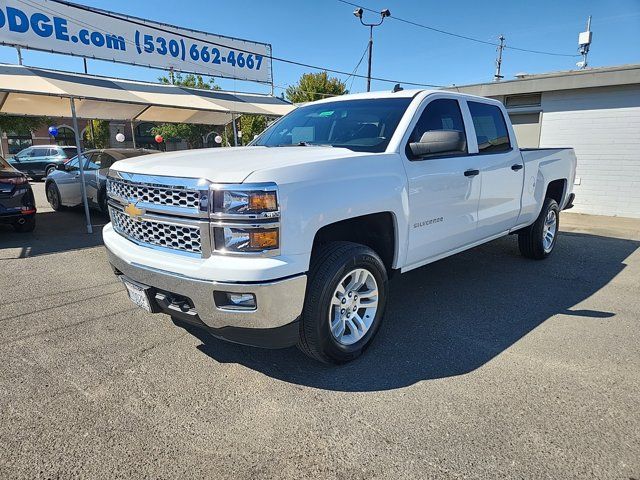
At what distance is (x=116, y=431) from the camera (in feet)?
8.23

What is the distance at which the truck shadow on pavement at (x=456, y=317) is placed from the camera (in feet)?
10.4

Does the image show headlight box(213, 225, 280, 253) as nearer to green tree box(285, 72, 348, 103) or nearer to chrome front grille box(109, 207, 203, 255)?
chrome front grille box(109, 207, 203, 255)

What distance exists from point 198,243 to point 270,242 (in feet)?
1.58

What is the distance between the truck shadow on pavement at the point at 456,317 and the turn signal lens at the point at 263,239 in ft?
3.49

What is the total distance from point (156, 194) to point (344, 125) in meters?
1.84

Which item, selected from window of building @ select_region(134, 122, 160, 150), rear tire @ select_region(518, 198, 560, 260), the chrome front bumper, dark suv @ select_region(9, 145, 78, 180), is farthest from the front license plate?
window of building @ select_region(134, 122, 160, 150)

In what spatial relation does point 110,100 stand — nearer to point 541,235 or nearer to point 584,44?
point 541,235

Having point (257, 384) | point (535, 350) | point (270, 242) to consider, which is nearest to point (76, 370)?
point (257, 384)

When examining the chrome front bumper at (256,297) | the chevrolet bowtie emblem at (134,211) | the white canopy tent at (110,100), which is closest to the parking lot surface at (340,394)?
the chrome front bumper at (256,297)

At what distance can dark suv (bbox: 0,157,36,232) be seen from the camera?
284 inches

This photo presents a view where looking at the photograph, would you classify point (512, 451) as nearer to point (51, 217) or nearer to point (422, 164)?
point (422, 164)

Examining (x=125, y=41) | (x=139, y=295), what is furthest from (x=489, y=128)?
(x=125, y=41)

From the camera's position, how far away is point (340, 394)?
288 centimetres

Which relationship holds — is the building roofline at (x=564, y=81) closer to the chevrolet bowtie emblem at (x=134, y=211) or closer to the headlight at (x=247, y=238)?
the headlight at (x=247, y=238)
